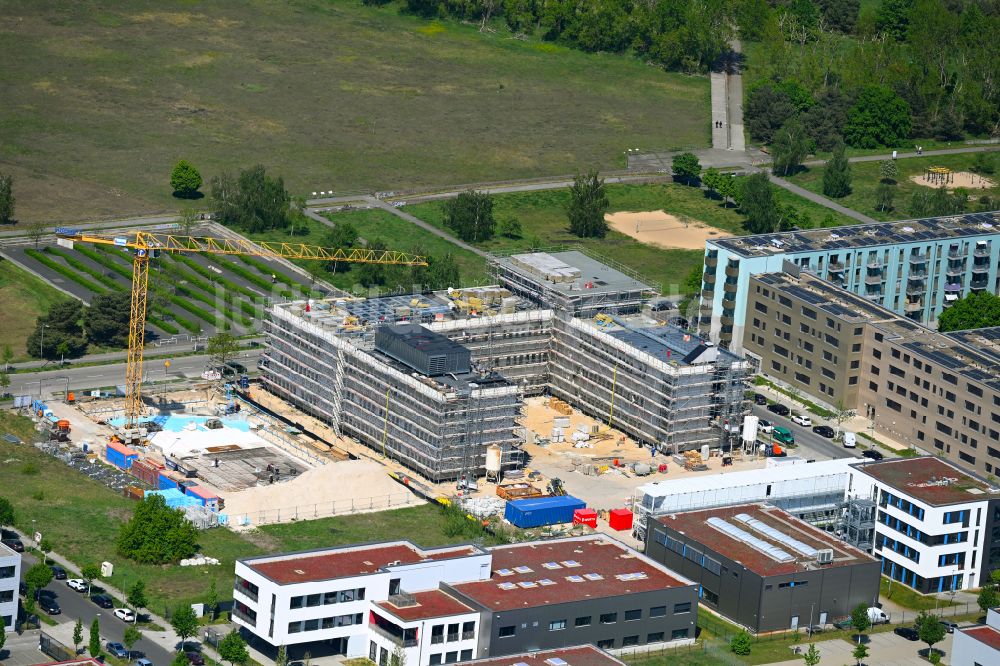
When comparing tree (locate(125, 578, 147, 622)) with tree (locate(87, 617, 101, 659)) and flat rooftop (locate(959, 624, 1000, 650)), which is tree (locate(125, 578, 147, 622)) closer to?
tree (locate(87, 617, 101, 659))

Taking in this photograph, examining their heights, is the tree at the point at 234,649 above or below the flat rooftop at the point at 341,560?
below

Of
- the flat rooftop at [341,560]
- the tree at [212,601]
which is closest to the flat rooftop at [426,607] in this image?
the flat rooftop at [341,560]

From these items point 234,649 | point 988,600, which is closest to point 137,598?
point 234,649

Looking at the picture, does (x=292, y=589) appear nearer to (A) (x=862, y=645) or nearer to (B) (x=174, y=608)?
(B) (x=174, y=608)

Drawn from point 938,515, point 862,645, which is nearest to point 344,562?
point 862,645

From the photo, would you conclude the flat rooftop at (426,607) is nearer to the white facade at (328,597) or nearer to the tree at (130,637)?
the white facade at (328,597)

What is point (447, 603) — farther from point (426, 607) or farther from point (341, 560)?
point (341, 560)
